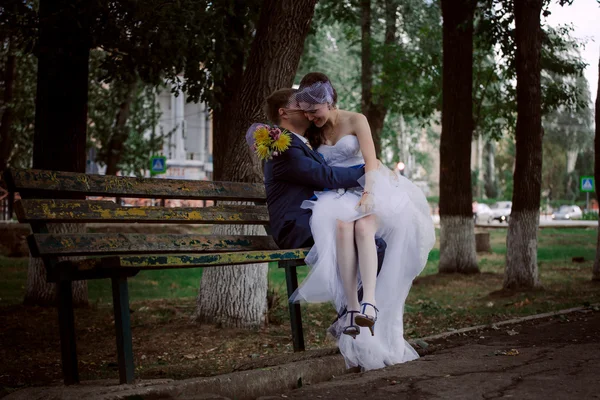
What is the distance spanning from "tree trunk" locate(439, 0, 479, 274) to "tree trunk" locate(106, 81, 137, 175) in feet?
41.8

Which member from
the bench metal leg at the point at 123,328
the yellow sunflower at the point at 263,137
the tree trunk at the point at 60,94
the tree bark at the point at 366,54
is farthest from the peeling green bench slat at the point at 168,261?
the tree bark at the point at 366,54

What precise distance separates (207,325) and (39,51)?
398cm

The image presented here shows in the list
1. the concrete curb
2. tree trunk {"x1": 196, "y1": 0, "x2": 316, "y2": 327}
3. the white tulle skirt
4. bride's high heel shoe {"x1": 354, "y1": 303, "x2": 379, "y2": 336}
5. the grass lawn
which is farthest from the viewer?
tree trunk {"x1": 196, "y1": 0, "x2": 316, "y2": 327}

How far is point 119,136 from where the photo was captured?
28.0m

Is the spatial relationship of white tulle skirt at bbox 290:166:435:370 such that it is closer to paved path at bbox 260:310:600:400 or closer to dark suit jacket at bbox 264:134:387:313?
dark suit jacket at bbox 264:134:387:313

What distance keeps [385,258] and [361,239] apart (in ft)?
1.18

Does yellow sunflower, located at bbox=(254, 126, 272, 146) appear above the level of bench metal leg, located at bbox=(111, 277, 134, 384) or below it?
above

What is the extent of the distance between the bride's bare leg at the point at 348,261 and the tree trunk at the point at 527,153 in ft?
23.6

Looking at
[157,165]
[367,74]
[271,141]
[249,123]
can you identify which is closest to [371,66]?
[367,74]

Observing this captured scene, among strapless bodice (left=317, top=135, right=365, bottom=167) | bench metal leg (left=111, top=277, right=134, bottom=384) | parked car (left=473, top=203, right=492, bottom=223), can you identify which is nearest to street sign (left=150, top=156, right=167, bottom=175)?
strapless bodice (left=317, top=135, right=365, bottom=167)

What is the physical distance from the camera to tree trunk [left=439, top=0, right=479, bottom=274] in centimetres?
1567

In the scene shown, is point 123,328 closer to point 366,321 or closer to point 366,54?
point 366,321

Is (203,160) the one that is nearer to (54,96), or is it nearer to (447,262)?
(447,262)

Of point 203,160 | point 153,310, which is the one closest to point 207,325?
point 153,310
